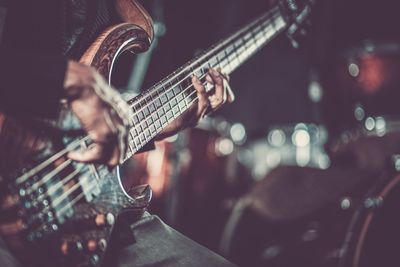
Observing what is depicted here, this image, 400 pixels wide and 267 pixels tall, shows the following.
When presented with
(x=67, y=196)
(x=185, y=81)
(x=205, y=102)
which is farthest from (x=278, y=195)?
(x=67, y=196)

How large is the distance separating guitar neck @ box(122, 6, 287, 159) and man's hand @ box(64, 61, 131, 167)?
0.94ft

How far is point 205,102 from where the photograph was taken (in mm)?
1807

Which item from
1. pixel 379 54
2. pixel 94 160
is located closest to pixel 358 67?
pixel 379 54

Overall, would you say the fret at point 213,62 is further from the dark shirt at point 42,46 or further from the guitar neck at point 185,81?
the dark shirt at point 42,46

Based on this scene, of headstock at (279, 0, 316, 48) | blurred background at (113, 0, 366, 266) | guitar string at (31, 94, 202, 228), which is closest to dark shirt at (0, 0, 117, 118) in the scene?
guitar string at (31, 94, 202, 228)

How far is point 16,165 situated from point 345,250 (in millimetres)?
1572

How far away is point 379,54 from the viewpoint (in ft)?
11.6

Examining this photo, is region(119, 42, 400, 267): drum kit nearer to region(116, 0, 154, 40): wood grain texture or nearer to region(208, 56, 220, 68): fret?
region(208, 56, 220, 68): fret

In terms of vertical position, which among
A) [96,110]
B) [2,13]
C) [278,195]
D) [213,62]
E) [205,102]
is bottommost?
[278,195]

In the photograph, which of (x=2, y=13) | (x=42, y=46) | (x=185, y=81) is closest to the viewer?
(x=2, y=13)

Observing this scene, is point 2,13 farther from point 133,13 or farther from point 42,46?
point 133,13

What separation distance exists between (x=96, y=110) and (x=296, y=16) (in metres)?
1.64

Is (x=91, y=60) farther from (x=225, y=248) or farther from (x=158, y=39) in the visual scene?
(x=158, y=39)

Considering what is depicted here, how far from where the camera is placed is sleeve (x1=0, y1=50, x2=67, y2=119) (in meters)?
1.07
